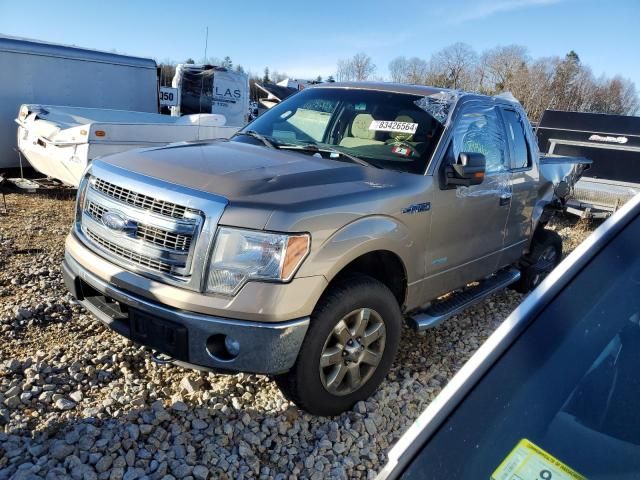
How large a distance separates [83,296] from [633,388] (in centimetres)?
288

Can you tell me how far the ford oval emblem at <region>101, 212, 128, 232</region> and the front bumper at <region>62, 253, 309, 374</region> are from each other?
0.38 meters

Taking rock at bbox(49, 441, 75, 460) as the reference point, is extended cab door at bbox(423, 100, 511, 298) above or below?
above

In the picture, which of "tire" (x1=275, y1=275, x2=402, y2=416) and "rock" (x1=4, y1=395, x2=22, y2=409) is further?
"rock" (x1=4, y1=395, x2=22, y2=409)

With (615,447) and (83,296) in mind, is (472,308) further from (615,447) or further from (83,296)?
(615,447)

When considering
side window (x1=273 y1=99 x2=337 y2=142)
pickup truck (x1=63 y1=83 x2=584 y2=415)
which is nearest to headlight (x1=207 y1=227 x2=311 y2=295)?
pickup truck (x1=63 y1=83 x2=584 y2=415)

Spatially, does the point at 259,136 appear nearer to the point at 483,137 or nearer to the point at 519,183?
the point at 483,137

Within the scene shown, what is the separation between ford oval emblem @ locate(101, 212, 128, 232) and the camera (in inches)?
105

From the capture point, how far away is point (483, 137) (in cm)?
388

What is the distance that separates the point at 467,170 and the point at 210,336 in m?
1.97

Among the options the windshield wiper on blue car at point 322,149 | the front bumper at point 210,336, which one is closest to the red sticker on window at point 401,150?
the windshield wiper on blue car at point 322,149

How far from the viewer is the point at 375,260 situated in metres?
3.08

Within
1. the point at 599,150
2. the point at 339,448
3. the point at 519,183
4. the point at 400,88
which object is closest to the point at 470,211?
the point at 519,183

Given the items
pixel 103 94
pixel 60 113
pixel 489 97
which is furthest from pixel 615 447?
pixel 103 94

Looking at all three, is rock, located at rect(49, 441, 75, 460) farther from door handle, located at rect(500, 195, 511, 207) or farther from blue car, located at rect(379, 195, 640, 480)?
door handle, located at rect(500, 195, 511, 207)
